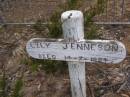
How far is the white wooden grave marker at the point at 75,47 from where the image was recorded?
7.60ft

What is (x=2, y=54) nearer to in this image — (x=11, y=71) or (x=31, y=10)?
(x=11, y=71)

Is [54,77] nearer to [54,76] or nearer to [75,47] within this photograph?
[54,76]

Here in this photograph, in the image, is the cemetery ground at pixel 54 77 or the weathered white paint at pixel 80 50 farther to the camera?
the cemetery ground at pixel 54 77

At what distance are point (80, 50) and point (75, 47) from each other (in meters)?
0.04

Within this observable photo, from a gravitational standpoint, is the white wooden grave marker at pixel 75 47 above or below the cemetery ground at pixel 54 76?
above

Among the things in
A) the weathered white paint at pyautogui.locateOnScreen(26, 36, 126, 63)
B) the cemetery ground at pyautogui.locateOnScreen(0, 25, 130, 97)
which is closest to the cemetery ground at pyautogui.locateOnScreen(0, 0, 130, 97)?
the cemetery ground at pyautogui.locateOnScreen(0, 25, 130, 97)

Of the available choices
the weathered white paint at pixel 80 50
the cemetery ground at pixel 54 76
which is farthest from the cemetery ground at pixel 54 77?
the weathered white paint at pixel 80 50

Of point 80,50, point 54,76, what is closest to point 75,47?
point 80,50

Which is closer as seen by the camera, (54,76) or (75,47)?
(75,47)

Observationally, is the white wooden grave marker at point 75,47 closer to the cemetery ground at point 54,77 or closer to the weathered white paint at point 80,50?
the weathered white paint at point 80,50

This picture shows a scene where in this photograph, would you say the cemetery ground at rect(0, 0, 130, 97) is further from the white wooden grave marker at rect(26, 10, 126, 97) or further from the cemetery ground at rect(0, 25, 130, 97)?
the white wooden grave marker at rect(26, 10, 126, 97)

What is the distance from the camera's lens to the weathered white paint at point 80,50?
231cm

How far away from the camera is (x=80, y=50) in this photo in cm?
237

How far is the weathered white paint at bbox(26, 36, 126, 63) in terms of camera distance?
2311 millimetres
